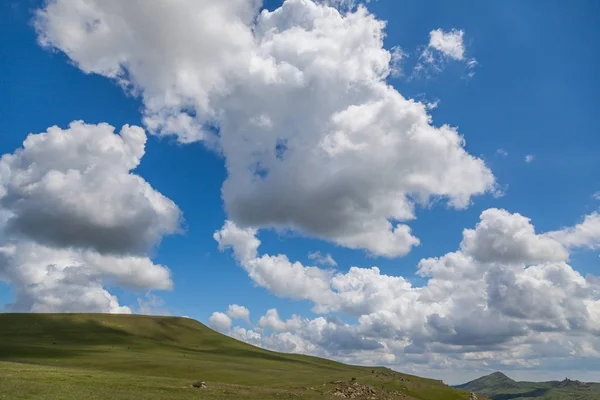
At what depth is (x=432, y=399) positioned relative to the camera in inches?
4500

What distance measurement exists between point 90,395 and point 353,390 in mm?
54720

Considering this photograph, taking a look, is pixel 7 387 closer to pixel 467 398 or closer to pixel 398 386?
pixel 398 386

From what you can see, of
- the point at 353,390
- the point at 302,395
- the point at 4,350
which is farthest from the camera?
the point at 4,350

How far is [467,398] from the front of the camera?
117 metres

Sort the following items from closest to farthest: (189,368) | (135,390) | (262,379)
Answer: (135,390) < (262,379) < (189,368)

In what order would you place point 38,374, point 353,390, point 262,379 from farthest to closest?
point 262,379 < point 353,390 < point 38,374

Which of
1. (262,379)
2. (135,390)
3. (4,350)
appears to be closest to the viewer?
(135,390)

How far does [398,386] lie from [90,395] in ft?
269

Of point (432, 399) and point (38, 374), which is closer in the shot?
point (38, 374)

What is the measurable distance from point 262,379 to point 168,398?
55750 millimetres

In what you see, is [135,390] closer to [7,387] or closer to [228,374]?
[7,387]

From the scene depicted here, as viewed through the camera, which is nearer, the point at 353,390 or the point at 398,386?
the point at 353,390

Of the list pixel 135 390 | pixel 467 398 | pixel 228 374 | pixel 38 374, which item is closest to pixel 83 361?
pixel 228 374

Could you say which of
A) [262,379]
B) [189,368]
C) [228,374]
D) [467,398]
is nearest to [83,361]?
[189,368]
